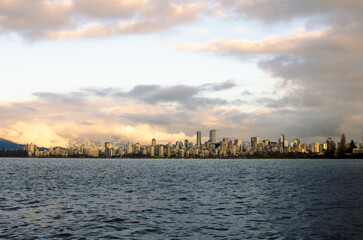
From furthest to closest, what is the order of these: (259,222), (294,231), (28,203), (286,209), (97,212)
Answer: (28,203), (286,209), (97,212), (259,222), (294,231)

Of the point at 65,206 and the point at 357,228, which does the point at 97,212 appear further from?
the point at 357,228

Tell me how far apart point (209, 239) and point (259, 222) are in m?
11.4

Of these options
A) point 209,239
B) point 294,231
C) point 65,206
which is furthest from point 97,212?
point 294,231

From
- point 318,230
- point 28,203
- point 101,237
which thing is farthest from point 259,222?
point 28,203

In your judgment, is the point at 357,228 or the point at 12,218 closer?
the point at 357,228

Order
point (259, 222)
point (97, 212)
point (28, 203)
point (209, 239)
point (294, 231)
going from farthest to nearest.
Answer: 1. point (28, 203)
2. point (97, 212)
3. point (259, 222)
4. point (294, 231)
5. point (209, 239)

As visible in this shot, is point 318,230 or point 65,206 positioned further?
point 65,206

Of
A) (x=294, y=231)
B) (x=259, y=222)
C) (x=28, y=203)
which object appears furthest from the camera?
(x=28, y=203)

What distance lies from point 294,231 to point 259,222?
5.71 m

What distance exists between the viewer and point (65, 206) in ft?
182

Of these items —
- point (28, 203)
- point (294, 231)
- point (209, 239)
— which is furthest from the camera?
point (28, 203)

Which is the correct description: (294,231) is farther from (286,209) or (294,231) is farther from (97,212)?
(97,212)

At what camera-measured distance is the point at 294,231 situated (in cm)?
3841

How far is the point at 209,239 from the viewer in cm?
3438
